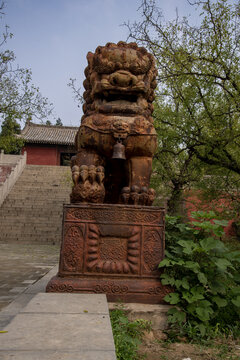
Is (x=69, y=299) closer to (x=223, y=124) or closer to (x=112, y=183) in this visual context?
(x=112, y=183)

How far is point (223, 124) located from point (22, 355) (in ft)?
20.9

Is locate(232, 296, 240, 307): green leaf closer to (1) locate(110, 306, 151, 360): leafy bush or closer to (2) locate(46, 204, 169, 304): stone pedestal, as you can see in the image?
(2) locate(46, 204, 169, 304): stone pedestal

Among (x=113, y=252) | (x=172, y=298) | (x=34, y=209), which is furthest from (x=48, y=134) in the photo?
(x=172, y=298)

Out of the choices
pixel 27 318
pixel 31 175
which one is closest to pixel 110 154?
pixel 27 318

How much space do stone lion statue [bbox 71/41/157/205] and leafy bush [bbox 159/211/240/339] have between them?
2.05 feet

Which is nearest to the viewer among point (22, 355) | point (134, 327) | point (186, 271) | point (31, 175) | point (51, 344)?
point (22, 355)

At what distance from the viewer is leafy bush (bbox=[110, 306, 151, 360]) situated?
174 centimetres

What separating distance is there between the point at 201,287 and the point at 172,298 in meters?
0.23

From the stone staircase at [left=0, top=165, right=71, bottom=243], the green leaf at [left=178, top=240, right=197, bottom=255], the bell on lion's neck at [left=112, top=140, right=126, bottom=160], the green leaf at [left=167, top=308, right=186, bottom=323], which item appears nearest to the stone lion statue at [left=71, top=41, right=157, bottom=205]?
the bell on lion's neck at [left=112, top=140, right=126, bottom=160]

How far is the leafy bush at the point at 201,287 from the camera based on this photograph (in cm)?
223

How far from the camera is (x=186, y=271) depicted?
8.13ft

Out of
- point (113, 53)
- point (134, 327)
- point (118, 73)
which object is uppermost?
point (113, 53)

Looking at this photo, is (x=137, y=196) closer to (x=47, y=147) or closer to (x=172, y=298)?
(x=172, y=298)

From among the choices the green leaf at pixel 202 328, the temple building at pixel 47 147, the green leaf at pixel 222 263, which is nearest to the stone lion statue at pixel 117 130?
the green leaf at pixel 222 263
